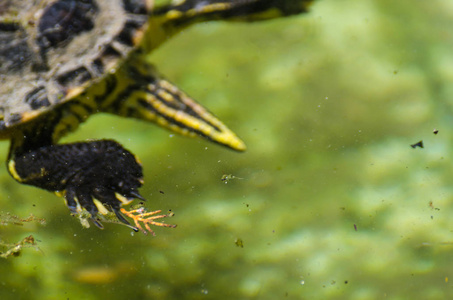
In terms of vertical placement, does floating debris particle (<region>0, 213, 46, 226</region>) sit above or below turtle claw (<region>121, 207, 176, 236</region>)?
below

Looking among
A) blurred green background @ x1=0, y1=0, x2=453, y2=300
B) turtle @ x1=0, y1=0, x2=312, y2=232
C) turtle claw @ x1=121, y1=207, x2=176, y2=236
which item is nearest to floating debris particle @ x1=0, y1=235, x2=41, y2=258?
blurred green background @ x1=0, y1=0, x2=453, y2=300

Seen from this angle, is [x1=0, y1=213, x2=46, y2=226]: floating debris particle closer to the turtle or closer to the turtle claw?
the turtle

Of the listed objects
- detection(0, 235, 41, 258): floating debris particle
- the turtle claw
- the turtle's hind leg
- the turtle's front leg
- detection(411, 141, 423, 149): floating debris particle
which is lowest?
detection(0, 235, 41, 258): floating debris particle

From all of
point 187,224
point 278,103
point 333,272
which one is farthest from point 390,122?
point 187,224

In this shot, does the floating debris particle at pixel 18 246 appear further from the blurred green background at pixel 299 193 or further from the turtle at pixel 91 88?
the turtle at pixel 91 88

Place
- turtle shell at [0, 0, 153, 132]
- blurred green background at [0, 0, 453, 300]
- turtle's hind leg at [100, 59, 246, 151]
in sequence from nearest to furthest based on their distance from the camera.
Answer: turtle shell at [0, 0, 153, 132]
turtle's hind leg at [100, 59, 246, 151]
blurred green background at [0, 0, 453, 300]

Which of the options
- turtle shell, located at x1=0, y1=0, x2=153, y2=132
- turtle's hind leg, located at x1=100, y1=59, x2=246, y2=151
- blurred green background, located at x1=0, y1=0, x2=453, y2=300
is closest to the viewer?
turtle shell, located at x1=0, y1=0, x2=153, y2=132

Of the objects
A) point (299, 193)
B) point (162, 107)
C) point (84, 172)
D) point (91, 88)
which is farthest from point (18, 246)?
point (299, 193)

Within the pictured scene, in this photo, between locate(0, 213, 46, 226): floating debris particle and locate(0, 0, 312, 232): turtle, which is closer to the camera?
locate(0, 0, 312, 232): turtle
